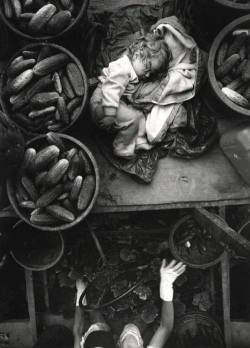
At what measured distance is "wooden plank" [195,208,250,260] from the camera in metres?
2.18

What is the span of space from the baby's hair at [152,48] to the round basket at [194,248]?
1087 mm

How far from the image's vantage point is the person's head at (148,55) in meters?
2.42

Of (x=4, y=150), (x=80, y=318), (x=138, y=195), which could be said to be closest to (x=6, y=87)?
(x=4, y=150)

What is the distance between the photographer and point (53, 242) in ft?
9.70

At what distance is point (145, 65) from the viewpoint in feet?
7.98

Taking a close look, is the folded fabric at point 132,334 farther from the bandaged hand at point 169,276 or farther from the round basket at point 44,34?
the round basket at point 44,34

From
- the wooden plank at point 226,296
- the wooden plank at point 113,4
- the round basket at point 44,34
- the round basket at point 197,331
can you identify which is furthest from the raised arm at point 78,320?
the wooden plank at point 113,4

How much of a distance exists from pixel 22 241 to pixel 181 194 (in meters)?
1.16

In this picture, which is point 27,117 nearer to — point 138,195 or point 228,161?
Result: point 138,195

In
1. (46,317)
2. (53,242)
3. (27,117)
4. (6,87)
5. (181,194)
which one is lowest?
(46,317)

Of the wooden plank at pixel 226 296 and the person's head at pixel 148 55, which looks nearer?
the person's head at pixel 148 55

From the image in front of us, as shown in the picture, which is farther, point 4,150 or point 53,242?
point 53,242

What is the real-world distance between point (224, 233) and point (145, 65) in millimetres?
1057

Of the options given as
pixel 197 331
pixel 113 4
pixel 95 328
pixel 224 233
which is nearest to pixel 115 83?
pixel 113 4
